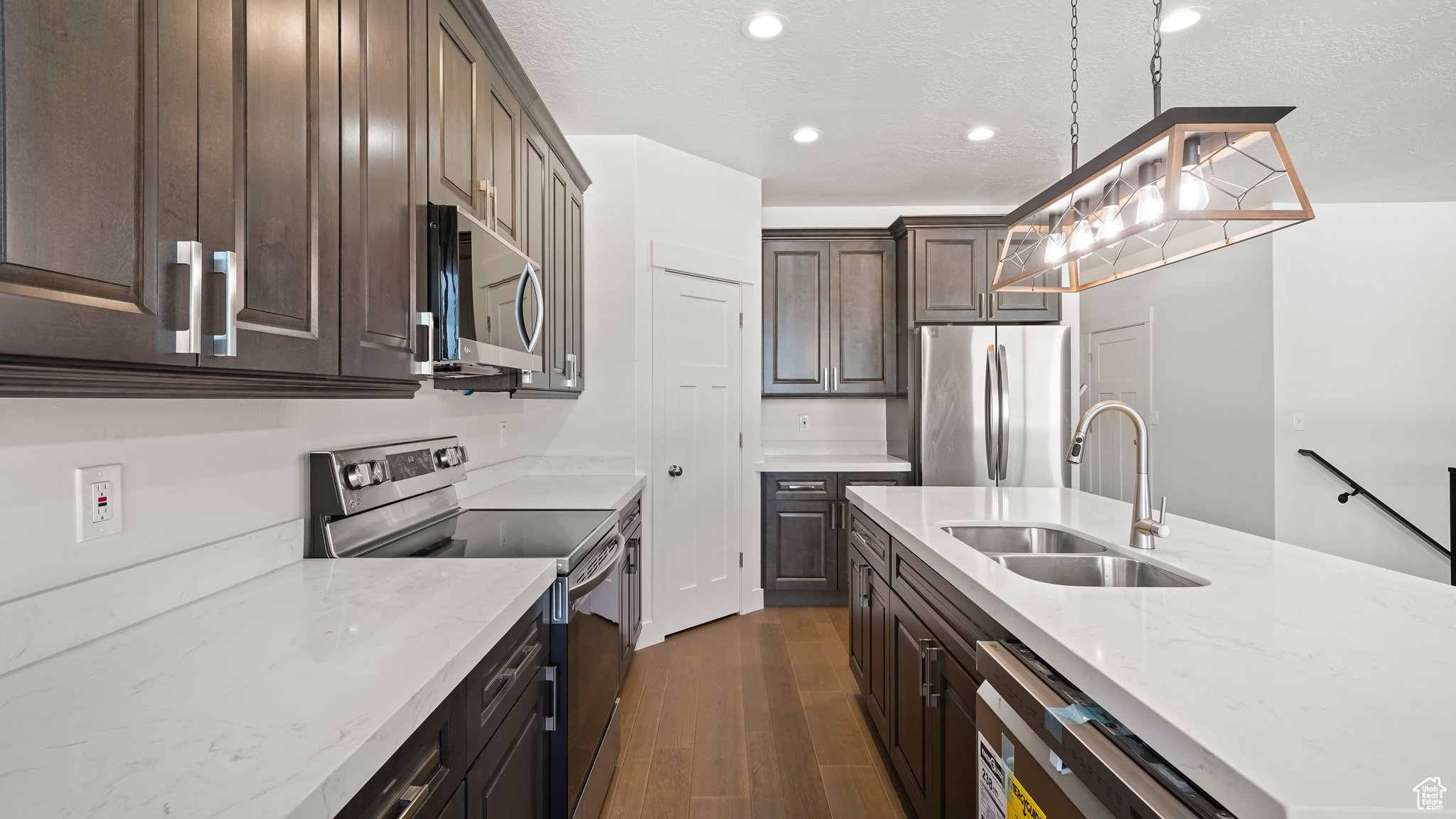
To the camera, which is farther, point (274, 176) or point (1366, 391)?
point (1366, 391)

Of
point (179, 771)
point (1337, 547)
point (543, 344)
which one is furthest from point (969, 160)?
point (179, 771)

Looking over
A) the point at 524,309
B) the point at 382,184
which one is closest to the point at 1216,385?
the point at 524,309

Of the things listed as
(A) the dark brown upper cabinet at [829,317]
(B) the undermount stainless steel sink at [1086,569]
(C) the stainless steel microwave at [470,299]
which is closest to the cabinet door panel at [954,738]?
(B) the undermount stainless steel sink at [1086,569]

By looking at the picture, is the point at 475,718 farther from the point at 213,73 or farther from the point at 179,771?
the point at 213,73

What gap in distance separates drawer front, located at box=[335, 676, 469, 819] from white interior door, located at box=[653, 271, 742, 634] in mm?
2381

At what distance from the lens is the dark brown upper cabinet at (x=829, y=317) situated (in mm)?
4254

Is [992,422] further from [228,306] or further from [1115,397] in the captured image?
[228,306]

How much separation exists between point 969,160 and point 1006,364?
129cm

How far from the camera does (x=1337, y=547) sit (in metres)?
4.02

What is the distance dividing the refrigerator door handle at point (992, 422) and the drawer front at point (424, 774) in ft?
11.9

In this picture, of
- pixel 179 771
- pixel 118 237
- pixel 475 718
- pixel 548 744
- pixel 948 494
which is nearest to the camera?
pixel 179 771

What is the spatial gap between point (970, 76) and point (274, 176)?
274 cm

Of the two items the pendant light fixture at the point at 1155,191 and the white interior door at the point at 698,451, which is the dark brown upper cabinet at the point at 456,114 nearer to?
the white interior door at the point at 698,451

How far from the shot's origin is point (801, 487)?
3.97 m
